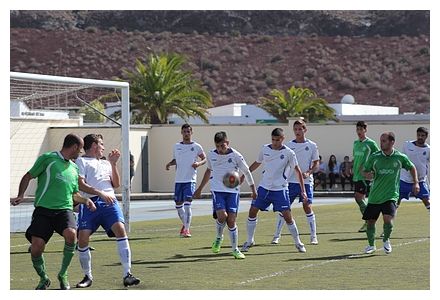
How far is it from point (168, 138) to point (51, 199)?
34.3m

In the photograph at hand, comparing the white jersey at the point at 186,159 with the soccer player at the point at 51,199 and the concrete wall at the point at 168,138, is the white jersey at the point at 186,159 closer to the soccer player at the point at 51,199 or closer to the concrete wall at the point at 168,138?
the soccer player at the point at 51,199

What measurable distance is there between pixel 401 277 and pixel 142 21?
10125 cm

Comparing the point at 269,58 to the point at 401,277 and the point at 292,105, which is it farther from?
the point at 401,277

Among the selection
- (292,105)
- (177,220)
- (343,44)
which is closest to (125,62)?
(343,44)

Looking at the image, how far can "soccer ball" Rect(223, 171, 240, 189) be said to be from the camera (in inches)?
682

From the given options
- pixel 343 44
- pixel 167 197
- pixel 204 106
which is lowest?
pixel 167 197

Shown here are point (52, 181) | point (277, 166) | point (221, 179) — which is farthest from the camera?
point (277, 166)

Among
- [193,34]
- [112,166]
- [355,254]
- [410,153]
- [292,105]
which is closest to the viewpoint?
[112,166]

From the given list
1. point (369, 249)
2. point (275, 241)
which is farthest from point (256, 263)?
point (275, 241)

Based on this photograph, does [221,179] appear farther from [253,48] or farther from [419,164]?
[253,48]

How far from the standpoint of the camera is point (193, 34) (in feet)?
363

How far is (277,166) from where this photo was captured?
58.4 ft

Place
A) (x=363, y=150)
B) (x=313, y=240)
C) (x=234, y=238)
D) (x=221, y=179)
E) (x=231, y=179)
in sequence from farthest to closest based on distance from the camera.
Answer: (x=363, y=150) → (x=313, y=240) → (x=221, y=179) → (x=231, y=179) → (x=234, y=238)

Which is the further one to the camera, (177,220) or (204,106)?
(204,106)
